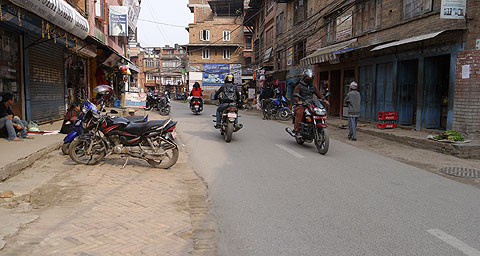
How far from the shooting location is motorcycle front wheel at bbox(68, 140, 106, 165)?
700 cm

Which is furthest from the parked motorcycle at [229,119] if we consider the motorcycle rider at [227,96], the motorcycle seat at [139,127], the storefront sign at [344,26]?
the storefront sign at [344,26]

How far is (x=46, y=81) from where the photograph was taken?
13359 millimetres

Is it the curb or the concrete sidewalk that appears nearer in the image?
the curb

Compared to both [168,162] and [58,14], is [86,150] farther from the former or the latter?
[58,14]

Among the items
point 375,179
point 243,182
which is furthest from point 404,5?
point 243,182

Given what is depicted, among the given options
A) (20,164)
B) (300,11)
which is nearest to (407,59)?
(20,164)

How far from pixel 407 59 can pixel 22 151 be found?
12500 mm

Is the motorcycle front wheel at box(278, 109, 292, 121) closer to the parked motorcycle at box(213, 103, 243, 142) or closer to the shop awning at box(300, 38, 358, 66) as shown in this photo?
the shop awning at box(300, 38, 358, 66)

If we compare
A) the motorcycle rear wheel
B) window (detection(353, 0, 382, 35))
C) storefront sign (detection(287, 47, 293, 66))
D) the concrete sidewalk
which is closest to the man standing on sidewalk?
window (detection(353, 0, 382, 35))

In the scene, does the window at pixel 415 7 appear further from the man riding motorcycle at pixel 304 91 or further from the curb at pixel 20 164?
the curb at pixel 20 164

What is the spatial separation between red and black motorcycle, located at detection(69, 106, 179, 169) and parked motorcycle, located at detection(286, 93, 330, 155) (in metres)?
3.57

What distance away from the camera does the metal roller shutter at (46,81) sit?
1218cm

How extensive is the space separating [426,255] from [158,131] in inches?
195

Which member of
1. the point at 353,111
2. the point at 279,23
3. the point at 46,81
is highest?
the point at 279,23
